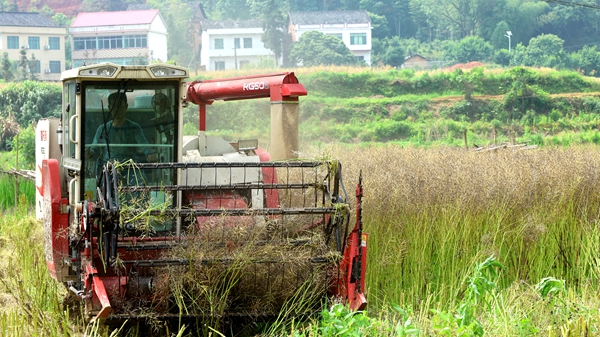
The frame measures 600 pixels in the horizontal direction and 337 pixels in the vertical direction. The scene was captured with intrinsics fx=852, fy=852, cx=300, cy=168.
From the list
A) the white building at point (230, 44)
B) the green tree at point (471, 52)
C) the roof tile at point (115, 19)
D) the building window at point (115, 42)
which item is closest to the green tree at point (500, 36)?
the green tree at point (471, 52)

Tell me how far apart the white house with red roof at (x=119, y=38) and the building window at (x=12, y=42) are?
15.6 feet

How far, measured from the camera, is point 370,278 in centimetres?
803

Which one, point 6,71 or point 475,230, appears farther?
point 6,71

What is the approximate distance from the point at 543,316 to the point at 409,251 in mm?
2083

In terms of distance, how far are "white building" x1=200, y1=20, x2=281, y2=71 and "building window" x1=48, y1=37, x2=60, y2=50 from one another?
1131 cm

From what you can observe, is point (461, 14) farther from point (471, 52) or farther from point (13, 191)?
point (13, 191)

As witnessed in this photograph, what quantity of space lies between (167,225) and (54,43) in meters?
61.2

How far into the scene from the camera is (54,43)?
65312 millimetres

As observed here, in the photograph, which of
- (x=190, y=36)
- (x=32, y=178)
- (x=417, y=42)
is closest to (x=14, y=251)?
(x=32, y=178)

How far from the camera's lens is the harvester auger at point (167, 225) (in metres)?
6.37

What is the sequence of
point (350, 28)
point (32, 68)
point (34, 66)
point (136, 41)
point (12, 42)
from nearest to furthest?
point (32, 68) < point (34, 66) < point (12, 42) < point (136, 41) < point (350, 28)

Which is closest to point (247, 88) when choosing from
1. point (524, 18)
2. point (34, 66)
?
point (34, 66)

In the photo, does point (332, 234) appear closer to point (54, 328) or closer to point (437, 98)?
point (54, 328)

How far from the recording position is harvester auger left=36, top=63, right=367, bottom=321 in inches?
251
